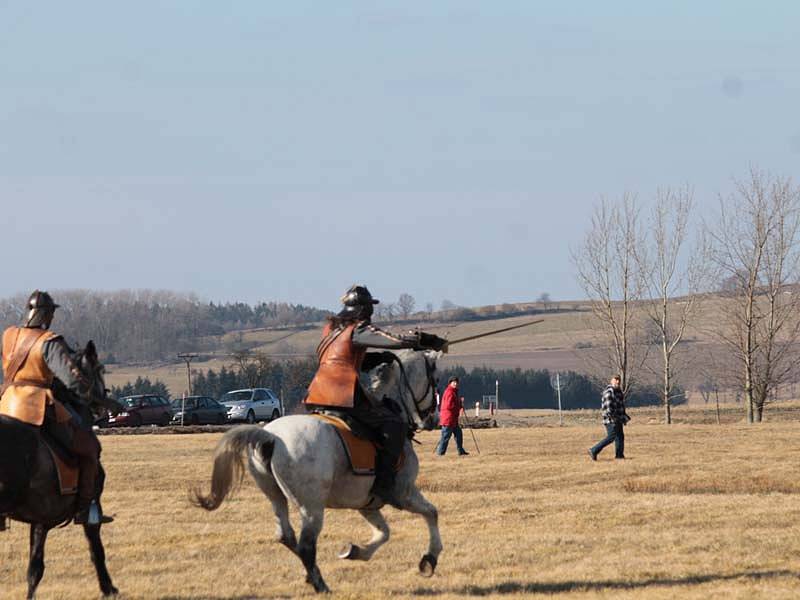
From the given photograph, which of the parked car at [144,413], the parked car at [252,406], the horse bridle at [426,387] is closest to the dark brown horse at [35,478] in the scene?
the horse bridle at [426,387]

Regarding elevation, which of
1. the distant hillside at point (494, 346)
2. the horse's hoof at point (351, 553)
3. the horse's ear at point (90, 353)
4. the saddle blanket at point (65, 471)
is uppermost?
the distant hillside at point (494, 346)

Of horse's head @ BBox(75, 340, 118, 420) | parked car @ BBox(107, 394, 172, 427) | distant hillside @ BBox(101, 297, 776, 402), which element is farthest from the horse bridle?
distant hillside @ BBox(101, 297, 776, 402)

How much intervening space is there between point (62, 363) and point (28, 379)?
0.43 metres

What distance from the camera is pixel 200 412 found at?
57.4 metres

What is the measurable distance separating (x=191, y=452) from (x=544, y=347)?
12039 cm

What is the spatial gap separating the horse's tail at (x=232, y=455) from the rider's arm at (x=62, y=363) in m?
1.28

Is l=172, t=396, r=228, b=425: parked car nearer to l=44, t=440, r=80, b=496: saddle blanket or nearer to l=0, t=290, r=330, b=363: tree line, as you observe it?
l=44, t=440, r=80, b=496: saddle blanket

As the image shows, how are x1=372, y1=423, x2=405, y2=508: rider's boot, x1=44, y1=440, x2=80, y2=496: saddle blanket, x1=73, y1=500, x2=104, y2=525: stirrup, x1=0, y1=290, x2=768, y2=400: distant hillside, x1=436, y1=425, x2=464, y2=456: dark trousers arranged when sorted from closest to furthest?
1. x1=44, y1=440, x2=80, y2=496: saddle blanket
2. x1=73, y1=500, x2=104, y2=525: stirrup
3. x1=372, y1=423, x2=405, y2=508: rider's boot
4. x1=436, y1=425, x2=464, y2=456: dark trousers
5. x1=0, y1=290, x2=768, y2=400: distant hillside

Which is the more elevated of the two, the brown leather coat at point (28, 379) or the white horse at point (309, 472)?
the brown leather coat at point (28, 379)

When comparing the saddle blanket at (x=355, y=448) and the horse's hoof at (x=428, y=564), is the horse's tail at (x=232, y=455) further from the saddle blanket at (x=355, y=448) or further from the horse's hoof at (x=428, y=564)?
the horse's hoof at (x=428, y=564)

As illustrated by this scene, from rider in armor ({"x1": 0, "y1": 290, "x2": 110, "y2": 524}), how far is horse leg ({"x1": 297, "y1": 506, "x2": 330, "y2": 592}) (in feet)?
6.00

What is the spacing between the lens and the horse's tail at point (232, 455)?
11297 millimetres

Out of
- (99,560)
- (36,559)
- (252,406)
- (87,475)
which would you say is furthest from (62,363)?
(252,406)

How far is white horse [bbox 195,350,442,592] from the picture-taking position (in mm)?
11383
